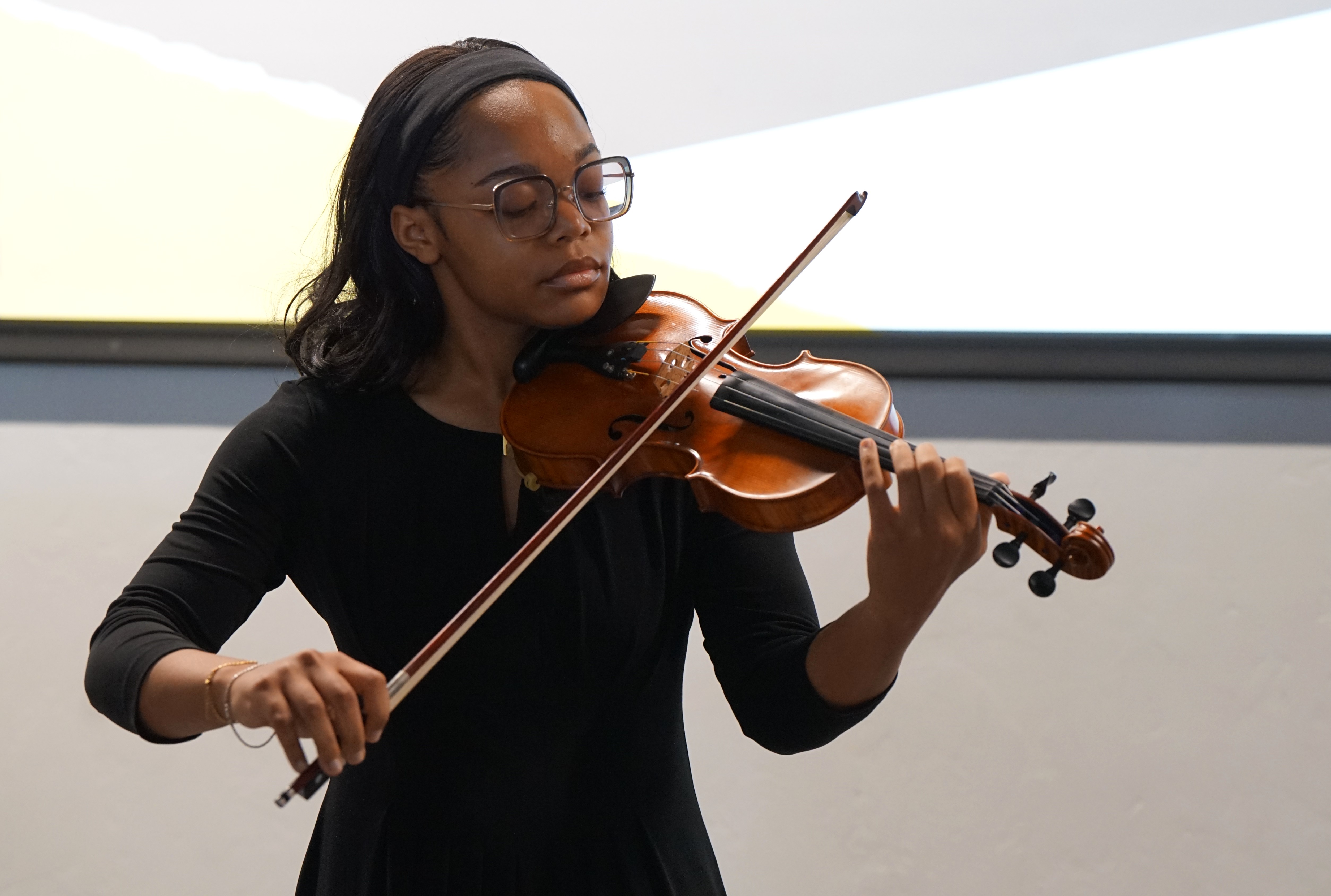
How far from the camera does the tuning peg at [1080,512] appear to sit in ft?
2.39

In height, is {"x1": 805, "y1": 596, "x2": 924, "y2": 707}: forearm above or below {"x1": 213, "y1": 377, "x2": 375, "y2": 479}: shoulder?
above

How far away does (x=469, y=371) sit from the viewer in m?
0.92

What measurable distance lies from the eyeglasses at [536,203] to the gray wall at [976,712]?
697 millimetres

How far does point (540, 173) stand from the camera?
0.82 meters

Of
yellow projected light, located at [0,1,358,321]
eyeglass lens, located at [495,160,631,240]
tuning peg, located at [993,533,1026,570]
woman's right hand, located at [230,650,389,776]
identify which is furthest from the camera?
yellow projected light, located at [0,1,358,321]

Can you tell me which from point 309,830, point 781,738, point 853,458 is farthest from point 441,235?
point 309,830

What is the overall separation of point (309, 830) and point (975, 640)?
2.90 ft

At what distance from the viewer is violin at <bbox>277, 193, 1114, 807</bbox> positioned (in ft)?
2.43

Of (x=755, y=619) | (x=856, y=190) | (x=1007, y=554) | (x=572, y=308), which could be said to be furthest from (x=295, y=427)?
(x=856, y=190)

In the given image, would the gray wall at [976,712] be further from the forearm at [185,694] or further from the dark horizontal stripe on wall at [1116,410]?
the forearm at [185,694]

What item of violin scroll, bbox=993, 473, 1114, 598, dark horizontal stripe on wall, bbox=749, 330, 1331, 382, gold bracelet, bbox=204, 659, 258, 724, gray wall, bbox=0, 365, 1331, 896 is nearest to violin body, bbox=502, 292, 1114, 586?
Result: violin scroll, bbox=993, 473, 1114, 598

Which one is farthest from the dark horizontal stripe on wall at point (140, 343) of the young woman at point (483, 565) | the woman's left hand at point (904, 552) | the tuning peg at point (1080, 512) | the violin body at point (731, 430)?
the tuning peg at point (1080, 512)

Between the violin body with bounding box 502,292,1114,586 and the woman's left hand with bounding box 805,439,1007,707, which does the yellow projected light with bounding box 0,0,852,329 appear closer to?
the violin body with bounding box 502,292,1114,586

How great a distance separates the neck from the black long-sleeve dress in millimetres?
15
